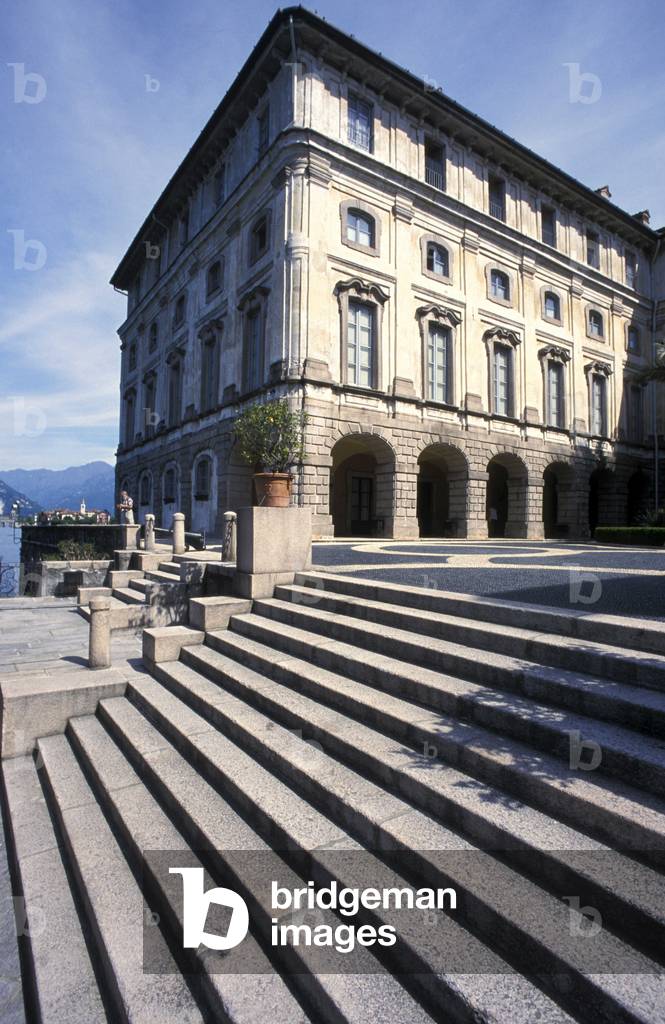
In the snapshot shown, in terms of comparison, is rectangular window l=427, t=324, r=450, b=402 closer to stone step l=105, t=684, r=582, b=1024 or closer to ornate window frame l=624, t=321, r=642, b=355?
ornate window frame l=624, t=321, r=642, b=355

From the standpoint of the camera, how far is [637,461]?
28.8 m

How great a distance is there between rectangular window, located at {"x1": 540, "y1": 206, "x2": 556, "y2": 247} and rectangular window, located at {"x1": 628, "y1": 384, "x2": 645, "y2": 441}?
10.2m

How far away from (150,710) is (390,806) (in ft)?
10.1

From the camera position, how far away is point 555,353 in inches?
966

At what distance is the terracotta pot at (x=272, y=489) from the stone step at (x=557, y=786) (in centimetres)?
504

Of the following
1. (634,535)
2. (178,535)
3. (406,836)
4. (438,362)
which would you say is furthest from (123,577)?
(634,535)

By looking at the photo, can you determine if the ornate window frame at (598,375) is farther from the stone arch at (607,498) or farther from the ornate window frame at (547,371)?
the stone arch at (607,498)

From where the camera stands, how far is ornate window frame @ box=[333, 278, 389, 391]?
1759cm

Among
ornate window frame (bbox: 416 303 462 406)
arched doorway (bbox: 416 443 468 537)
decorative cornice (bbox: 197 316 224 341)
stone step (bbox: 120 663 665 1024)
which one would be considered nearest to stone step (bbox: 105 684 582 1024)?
stone step (bbox: 120 663 665 1024)

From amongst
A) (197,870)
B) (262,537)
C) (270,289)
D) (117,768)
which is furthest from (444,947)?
(270,289)

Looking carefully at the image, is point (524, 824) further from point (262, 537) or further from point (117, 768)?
point (262, 537)

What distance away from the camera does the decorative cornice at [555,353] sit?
2411 cm

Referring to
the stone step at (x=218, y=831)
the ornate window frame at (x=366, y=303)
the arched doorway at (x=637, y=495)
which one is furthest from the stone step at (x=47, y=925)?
the arched doorway at (x=637, y=495)

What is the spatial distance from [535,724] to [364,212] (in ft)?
66.0
